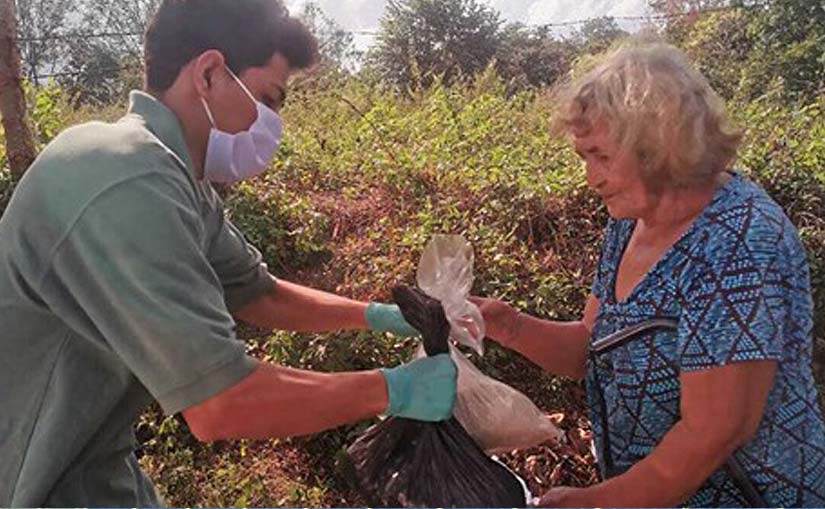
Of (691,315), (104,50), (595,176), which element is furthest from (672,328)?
(104,50)

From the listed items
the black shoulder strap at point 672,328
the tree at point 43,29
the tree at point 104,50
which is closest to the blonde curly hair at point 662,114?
the black shoulder strap at point 672,328

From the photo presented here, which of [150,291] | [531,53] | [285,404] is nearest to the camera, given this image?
[150,291]

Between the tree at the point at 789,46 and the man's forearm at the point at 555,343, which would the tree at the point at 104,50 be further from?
the man's forearm at the point at 555,343

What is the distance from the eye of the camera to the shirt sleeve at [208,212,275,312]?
1.97m

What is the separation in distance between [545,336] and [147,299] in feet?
3.70

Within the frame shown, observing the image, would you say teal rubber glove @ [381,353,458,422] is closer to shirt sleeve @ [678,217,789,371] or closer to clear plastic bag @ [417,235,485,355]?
clear plastic bag @ [417,235,485,355]

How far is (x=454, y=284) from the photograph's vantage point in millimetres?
1856

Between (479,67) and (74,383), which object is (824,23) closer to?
(479,67)

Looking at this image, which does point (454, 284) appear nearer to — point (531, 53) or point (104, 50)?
point (531, 53)

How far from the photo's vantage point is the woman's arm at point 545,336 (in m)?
2.17

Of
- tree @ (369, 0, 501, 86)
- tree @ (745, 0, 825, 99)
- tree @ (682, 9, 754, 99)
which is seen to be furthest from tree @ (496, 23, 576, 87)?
tree @ (745, 0, 825, 99)

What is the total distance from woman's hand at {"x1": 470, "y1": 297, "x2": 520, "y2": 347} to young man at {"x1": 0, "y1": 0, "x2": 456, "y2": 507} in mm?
575

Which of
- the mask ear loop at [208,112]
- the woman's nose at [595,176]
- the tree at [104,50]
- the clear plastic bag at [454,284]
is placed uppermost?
the mask ear loop at [208,112]

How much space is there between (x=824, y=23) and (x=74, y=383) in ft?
49.1
